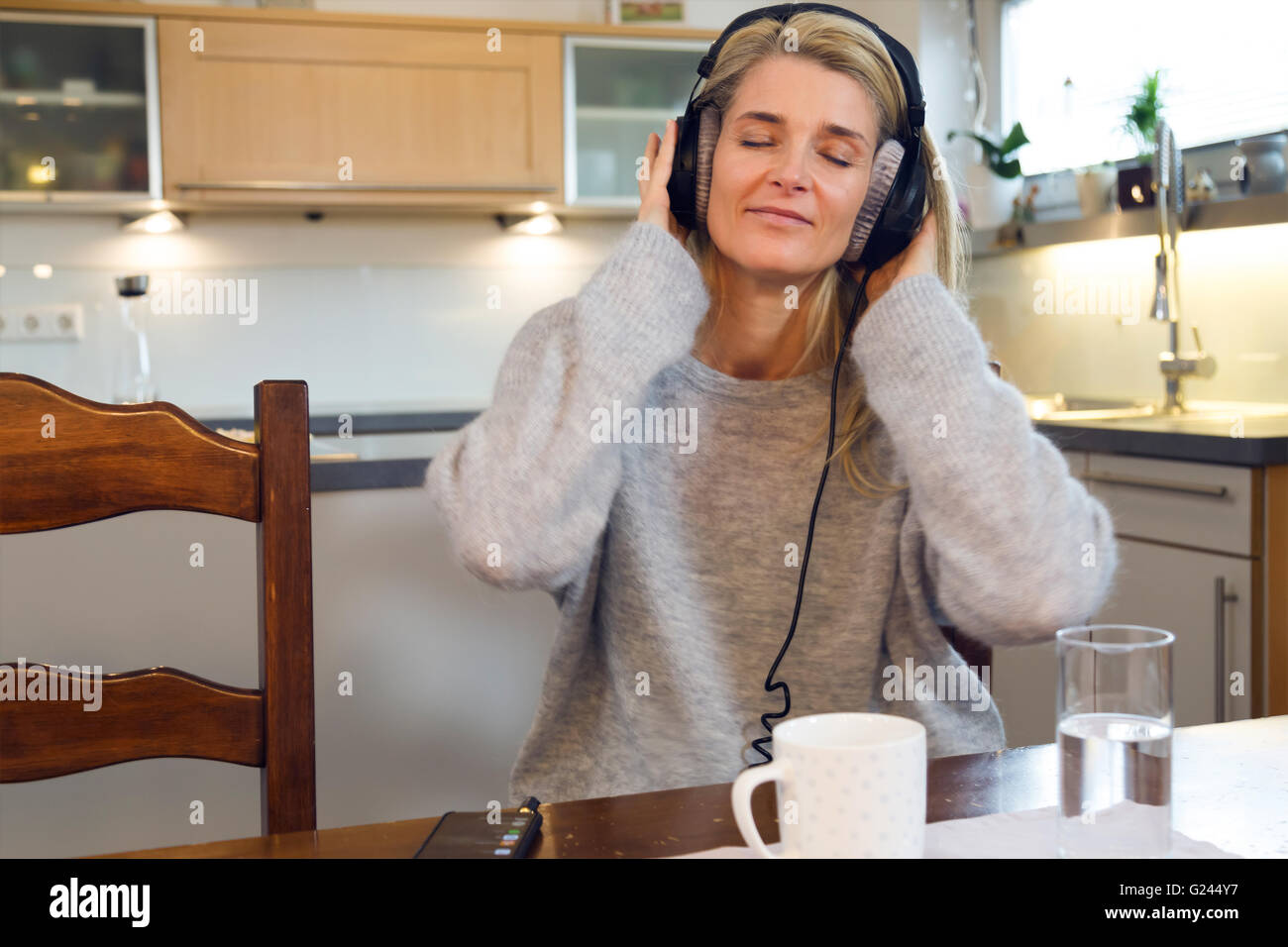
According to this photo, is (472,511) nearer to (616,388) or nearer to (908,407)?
(616,388)

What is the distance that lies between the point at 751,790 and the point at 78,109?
10.5 ft

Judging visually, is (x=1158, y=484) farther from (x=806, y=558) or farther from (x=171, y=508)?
(x=171, y=508)

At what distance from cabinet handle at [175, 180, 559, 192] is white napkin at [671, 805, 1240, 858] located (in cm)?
293

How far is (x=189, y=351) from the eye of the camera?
343cm

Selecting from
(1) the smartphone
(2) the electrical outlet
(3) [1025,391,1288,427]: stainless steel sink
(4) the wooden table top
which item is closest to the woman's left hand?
(4) the wooden table top

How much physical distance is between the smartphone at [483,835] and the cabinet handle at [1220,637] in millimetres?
1581

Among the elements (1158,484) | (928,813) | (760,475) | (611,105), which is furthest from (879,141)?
(611,105)

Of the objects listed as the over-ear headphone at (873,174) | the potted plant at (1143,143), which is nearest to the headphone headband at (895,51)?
the over-ear headphone at (873,174)

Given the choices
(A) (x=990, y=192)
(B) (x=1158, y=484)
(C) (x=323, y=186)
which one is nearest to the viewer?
(B) (x=1158, y=484)

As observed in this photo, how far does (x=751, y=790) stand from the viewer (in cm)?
50

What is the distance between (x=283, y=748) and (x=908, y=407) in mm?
501

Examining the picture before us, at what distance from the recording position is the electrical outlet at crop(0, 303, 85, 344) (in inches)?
129

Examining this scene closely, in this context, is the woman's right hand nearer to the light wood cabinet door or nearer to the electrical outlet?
the light wood cabinet door
